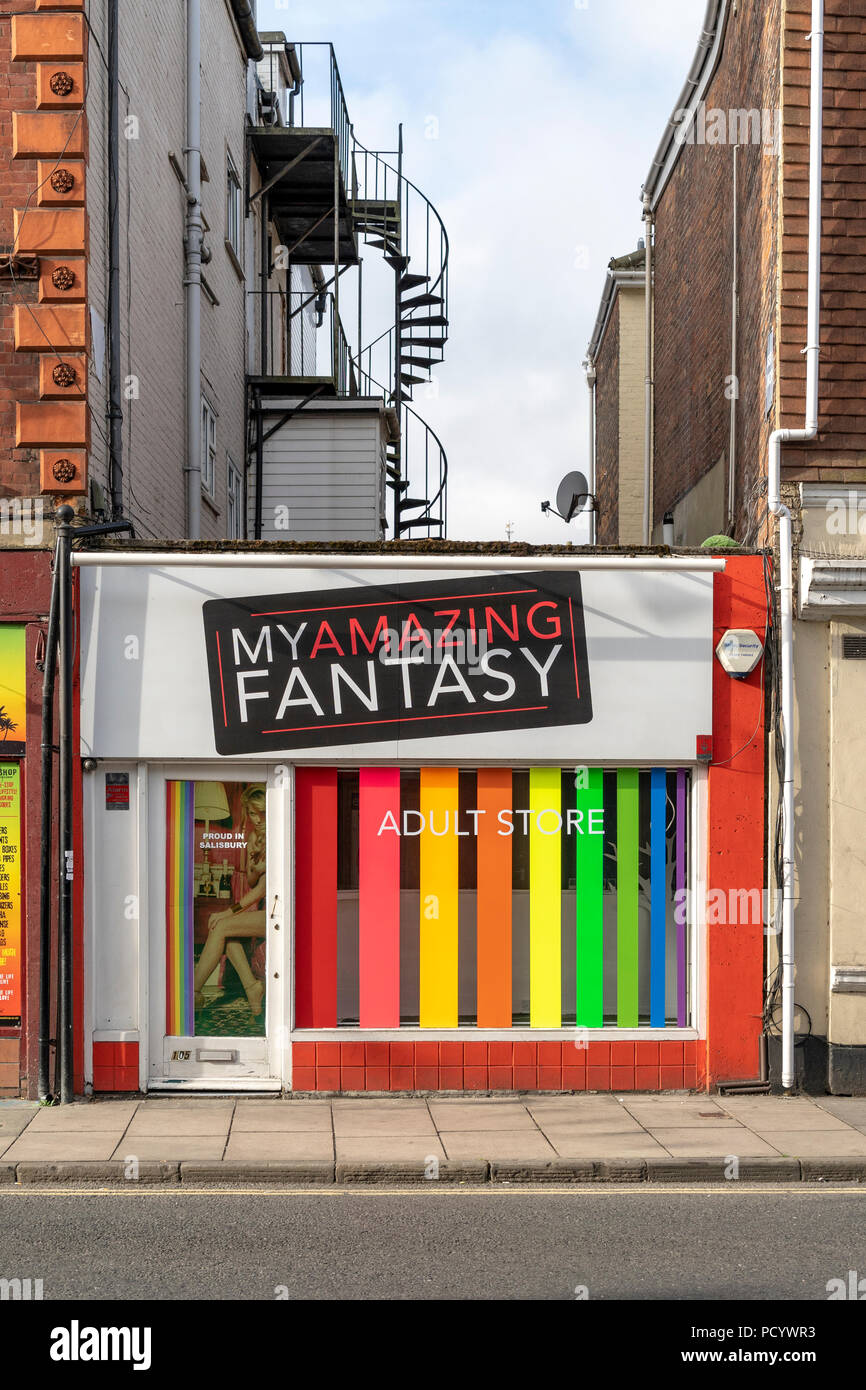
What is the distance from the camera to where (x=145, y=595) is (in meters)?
10.1

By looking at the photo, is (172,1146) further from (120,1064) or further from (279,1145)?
(120,1064)

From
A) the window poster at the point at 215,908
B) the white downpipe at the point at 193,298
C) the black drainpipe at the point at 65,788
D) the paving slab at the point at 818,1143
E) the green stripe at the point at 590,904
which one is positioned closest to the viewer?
the paving slab at the point at 818,1143

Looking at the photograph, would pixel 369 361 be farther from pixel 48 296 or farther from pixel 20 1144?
pixel 20 1144

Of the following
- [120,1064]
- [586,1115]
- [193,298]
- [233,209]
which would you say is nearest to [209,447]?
[193,298]

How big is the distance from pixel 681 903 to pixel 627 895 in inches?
18.4

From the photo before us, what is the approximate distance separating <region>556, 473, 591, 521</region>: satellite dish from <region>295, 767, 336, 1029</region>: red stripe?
6104 millimetres

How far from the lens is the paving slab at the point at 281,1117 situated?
9.13 meters

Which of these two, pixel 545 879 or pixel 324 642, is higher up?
pixel 324 642

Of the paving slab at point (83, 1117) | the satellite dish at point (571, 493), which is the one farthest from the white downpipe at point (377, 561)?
the satellite dish at point (571, 493)

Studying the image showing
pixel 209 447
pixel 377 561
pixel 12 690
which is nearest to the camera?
pixel 12 690

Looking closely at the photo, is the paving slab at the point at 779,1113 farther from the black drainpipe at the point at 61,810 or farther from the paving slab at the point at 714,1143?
the black drainpipe at the point at 61,810

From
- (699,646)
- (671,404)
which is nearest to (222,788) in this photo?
(699,646)

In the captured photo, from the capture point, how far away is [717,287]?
13820mm

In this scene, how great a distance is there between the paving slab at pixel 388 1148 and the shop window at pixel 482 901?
1.44 meters
